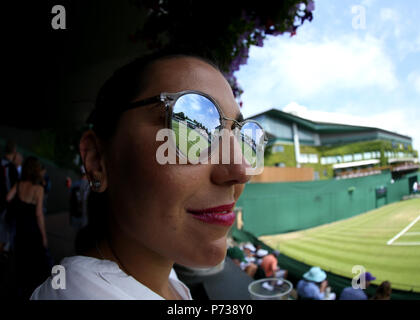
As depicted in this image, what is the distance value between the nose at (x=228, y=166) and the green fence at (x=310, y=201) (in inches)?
32.2

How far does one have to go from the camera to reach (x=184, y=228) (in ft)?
2.08

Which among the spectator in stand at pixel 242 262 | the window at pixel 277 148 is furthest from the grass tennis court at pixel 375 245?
the spectator in stand at pixel 242 262

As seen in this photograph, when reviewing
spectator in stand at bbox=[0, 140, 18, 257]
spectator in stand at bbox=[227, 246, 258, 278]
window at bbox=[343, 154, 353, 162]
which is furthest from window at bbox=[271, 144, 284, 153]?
spectator in stand at bbox=[0, 140, 18, 257]

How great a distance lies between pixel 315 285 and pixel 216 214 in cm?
147

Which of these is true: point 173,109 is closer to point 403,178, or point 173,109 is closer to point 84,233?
point 84,233

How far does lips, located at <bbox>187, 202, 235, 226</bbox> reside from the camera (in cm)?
64

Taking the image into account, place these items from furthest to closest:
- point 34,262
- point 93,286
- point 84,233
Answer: point 34,262 → point 84,233 → point 93,286

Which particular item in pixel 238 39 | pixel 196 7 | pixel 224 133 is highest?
pixel 196 7

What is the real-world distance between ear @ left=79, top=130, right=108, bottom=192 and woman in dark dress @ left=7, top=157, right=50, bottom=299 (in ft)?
9.59

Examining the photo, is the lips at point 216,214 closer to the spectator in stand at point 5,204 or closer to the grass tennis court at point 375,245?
the grass tennis court at point 375,245

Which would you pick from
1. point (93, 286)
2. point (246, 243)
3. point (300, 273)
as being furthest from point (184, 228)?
point (246, 243)

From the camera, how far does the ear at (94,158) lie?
742mm

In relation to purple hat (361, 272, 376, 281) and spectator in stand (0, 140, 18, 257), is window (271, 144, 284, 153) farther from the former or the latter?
spectator in stand (0, 140, 18, 257)

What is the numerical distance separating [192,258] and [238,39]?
1.13 m
